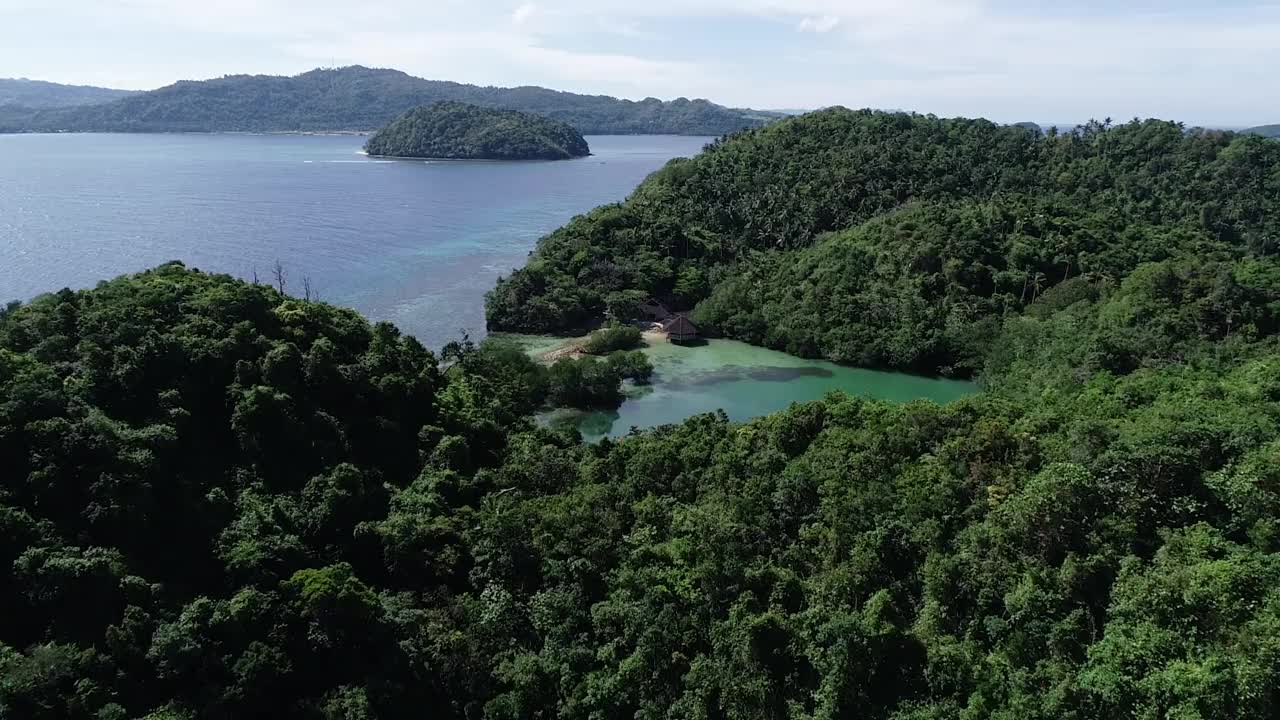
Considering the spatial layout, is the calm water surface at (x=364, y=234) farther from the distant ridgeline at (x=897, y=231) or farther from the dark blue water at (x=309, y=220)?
the distant ridgeline at (x=897, y=231)

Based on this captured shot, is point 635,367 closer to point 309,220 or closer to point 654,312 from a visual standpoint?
point 654,312

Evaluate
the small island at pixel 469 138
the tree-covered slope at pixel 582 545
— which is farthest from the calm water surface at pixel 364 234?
the small island at pixel 469 138

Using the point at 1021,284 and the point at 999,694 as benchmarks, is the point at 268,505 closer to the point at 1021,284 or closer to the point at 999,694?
the point at 999,694

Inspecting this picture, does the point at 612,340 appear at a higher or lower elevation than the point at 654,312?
lower

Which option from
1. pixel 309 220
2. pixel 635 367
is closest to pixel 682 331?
pixel 635 367

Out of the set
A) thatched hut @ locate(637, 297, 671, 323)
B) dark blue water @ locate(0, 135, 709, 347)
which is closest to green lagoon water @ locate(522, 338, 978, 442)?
thatched hut @ locate(637, 297, 671, 323)

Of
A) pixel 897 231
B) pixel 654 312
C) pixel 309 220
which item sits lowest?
pixel 654 312

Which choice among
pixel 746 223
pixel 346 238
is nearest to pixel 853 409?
pixel 746 223

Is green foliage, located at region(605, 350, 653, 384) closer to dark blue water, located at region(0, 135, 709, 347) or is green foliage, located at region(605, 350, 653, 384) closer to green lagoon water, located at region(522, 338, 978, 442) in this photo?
green lagoon water, located at region(522, 338, 978, 442)
